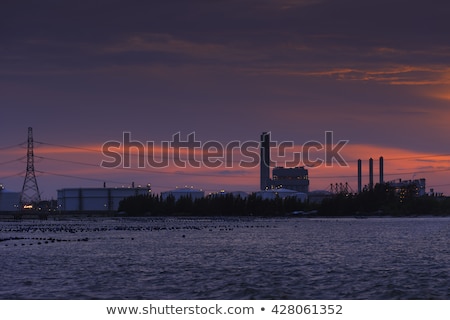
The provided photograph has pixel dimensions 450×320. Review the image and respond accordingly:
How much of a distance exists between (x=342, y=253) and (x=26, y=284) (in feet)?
114

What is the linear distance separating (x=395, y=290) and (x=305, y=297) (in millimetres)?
6075

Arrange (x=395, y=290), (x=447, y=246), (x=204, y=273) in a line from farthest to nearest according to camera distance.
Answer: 1. (x=447, y=246)
2. (x=204, y=273)
3. (x=395, y=290)

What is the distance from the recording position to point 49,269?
57.7m

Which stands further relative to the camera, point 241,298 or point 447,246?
point 447,246

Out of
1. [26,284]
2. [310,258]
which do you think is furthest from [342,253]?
[26,284]

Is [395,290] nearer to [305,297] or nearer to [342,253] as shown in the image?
[305,297]

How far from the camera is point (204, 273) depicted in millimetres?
54562
